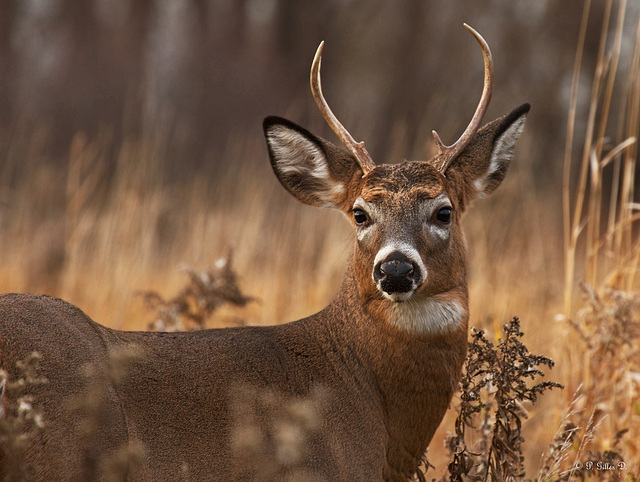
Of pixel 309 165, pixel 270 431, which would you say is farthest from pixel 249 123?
pixel 270 431

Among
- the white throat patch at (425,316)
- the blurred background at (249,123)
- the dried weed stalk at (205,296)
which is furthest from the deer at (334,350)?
the blurred background at (249,123)

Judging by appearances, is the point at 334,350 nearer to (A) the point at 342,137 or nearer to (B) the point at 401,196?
(B) the point at 401,196

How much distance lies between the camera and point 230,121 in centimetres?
1708

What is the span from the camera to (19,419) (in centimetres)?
265

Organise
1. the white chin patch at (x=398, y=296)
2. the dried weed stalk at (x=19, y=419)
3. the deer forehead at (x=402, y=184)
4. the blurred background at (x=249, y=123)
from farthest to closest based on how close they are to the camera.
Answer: the blurred background at (x=249, y=123) → the deer forehead at (x=402, y=184) → the white chin patch at (x=398, y=296) → the dried weed stalk at (x=19, y=419)

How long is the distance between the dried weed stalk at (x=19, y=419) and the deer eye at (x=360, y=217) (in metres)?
1.62

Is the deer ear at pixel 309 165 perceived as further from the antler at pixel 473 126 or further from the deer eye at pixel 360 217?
the antler at pixel 473 126

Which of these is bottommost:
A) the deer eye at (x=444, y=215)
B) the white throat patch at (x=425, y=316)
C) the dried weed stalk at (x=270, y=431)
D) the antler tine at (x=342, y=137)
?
the dried weed stalk at (x=270, y=431)

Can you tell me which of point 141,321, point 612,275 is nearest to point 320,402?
point 612,275

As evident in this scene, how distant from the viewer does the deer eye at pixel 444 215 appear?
404 centimetres

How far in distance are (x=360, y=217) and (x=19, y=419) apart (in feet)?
6.35

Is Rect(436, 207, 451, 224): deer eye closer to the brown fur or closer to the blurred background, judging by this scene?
the brown fur

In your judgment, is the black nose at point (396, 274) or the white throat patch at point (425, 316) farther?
the white throat patch at point (425, 316)

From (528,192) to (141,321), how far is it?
4.85 m
